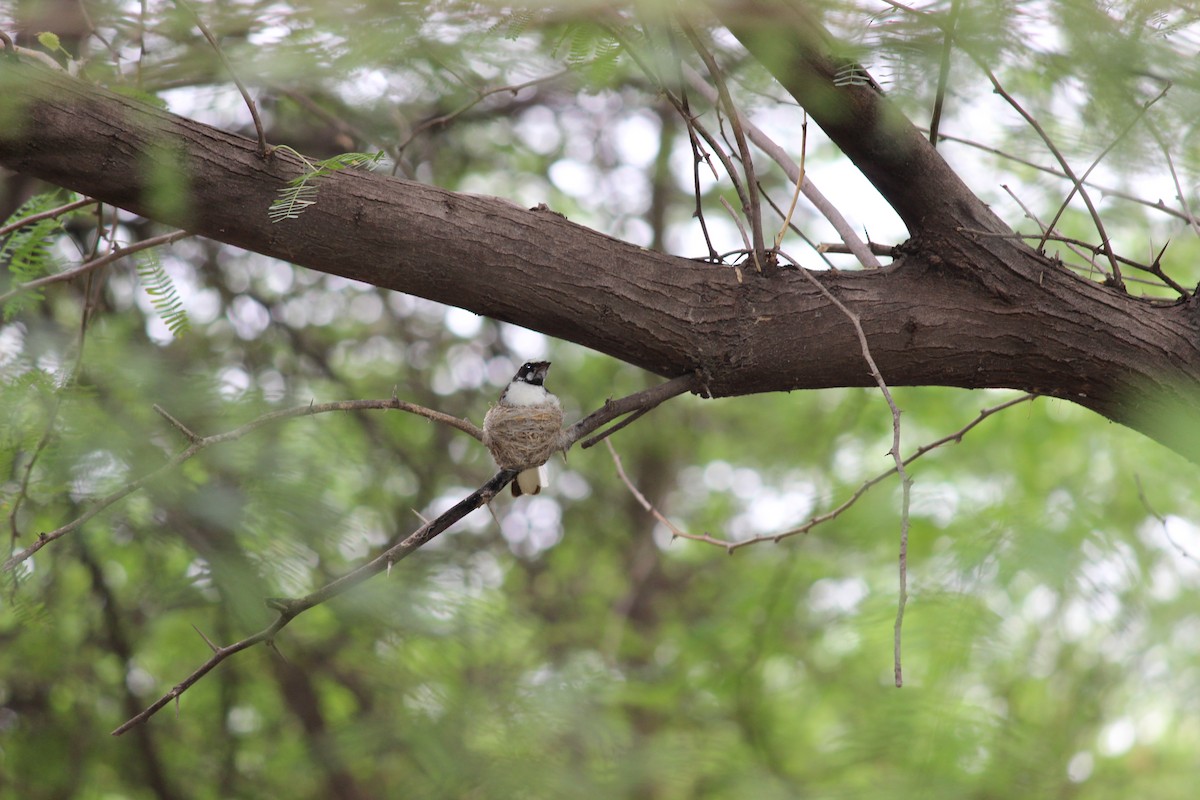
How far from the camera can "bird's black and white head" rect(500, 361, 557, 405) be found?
2.61 metres

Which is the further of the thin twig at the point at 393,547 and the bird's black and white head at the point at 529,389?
the bird's black and white head at the point at 529,389

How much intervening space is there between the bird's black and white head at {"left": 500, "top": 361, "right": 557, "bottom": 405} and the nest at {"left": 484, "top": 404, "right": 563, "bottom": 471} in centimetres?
9

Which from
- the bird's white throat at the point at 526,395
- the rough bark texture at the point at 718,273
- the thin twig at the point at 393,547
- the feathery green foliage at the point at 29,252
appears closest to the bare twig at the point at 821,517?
the rough bark texture at the point at 718,273

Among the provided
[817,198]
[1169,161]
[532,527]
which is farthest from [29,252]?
[532,527]

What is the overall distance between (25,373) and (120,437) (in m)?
0.37

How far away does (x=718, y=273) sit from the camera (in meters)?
2.36

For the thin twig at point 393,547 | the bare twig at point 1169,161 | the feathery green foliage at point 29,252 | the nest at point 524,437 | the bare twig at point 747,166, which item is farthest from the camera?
the feathery green foliage at point 29,252

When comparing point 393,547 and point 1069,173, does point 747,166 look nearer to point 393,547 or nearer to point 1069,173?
point 1069,173

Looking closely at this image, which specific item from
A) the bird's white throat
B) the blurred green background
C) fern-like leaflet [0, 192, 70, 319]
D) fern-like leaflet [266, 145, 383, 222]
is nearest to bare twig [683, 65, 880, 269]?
the blurred green background

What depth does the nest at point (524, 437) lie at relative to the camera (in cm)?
232

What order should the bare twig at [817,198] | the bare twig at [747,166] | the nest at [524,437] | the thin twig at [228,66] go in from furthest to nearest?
the bare twig at [817,198]
the nest at [524,437]
the bare twig at [747,166]
the thin twig at [228,66]

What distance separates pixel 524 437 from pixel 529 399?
0.30 meters

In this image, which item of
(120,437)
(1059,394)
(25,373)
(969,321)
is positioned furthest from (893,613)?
(25,373)

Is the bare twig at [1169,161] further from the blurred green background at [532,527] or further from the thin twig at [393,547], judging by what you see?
the thin twig at [393,547]
